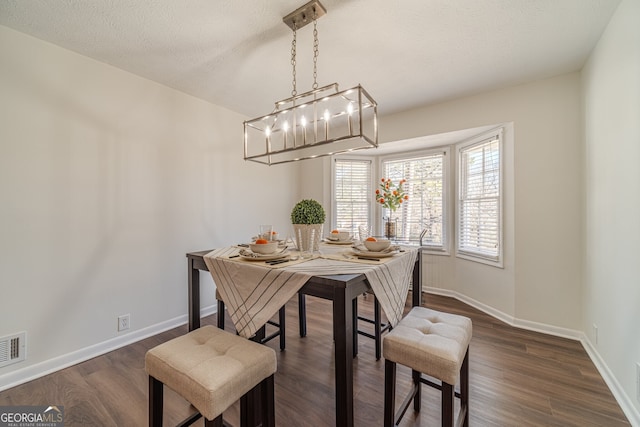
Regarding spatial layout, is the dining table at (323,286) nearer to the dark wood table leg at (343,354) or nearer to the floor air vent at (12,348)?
the dark wood table leg at (343,354)

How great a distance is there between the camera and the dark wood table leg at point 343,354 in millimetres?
1178

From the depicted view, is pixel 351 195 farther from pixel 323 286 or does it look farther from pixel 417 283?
pixel 323 286

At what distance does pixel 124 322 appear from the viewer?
241 centimetres

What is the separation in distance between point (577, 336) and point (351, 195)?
297 cm

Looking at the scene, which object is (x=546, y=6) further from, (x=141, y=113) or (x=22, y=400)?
(x=22, y=400)

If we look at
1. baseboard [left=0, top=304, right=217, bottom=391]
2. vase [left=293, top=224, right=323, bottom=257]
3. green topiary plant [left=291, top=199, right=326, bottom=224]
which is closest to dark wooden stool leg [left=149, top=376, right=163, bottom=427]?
vase [left=293, top=224, right=323, bottom=257]

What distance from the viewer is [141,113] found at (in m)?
2.55

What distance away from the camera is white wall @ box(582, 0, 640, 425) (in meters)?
1.55

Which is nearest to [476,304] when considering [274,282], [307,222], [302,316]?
[302,316]

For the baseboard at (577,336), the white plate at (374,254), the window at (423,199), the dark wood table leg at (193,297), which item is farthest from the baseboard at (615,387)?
the dark wood table leg at (193,297)

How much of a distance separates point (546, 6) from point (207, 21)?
7.46 ft

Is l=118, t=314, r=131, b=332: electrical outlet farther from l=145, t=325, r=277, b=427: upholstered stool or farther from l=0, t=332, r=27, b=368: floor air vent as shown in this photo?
l=145, t=325, r=277, b=427: upholstered stool

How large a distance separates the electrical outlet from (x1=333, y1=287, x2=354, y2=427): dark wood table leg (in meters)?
2.23

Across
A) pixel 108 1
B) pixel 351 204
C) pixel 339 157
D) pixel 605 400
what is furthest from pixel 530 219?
pixel 108 1
